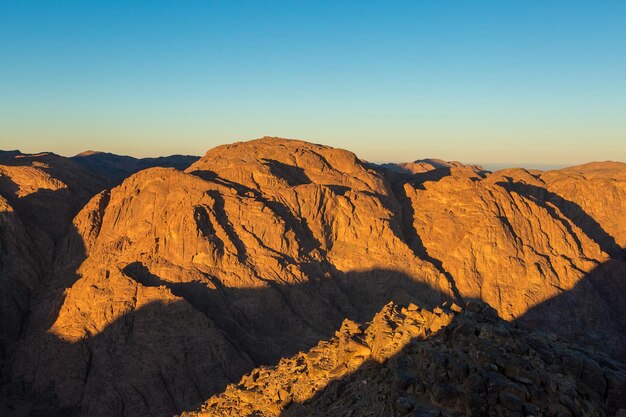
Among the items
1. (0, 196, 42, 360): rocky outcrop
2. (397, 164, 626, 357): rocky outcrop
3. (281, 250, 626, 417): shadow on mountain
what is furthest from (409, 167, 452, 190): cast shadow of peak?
(281, 250, 626, 417): shadow on mountain

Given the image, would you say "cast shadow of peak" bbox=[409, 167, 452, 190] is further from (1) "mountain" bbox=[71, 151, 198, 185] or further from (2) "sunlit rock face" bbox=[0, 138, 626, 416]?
(1) "mountain" bbox=[71, 151, 198, 185]

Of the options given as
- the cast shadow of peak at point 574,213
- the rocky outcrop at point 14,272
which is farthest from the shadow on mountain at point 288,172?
the cast shadow of peak at point 574,213

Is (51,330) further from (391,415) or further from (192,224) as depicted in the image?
(391,415)

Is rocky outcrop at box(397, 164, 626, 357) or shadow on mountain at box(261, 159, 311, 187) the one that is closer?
rocky outcrop at box(397, 164, 626, 357)

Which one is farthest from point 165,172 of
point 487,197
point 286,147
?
point 487,197

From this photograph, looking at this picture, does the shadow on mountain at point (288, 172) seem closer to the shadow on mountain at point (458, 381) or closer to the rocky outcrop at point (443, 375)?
the rocky outcrop at point (443, 375)

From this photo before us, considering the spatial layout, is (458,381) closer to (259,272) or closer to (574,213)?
(259,272)
